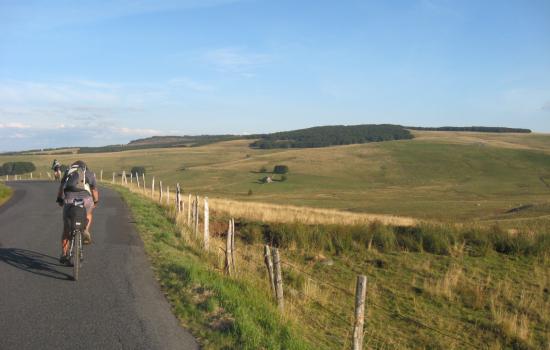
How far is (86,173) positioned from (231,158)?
146280 mm

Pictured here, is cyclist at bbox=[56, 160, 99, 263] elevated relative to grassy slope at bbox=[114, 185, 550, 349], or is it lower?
elevated

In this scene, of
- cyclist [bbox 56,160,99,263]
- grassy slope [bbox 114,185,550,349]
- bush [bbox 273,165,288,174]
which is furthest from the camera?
bush [bbox 273,165,288,174]

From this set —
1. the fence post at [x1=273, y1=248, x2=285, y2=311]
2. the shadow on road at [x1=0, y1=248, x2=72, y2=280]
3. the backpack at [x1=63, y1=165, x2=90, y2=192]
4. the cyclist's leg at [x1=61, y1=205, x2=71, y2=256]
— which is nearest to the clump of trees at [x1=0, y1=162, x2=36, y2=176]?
the shadow on road at [x1=0, y1=248, x2=72, y2=280]

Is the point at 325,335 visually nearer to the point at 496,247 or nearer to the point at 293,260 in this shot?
the point at 293,260

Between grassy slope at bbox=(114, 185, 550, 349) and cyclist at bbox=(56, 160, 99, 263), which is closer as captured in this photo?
grassy slope at bbox=(114, 185, 550, 349)

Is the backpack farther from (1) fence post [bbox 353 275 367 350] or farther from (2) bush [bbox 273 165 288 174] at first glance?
(2) bush [bbox 273 165 288 174]

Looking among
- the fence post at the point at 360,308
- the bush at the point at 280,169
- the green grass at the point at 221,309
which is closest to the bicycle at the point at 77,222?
the green grass at the point at 221,309

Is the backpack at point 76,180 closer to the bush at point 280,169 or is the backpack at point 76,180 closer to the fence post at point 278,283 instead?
the fence post at point 278,283

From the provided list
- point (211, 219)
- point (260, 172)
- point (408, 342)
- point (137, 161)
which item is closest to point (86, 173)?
point (408, 342)

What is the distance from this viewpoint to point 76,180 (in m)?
10.3

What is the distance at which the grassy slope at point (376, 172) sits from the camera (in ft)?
274

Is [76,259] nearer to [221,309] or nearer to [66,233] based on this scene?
[66,233]

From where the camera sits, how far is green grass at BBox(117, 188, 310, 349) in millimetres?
6715

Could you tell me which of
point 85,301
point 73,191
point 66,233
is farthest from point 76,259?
point 85,301
